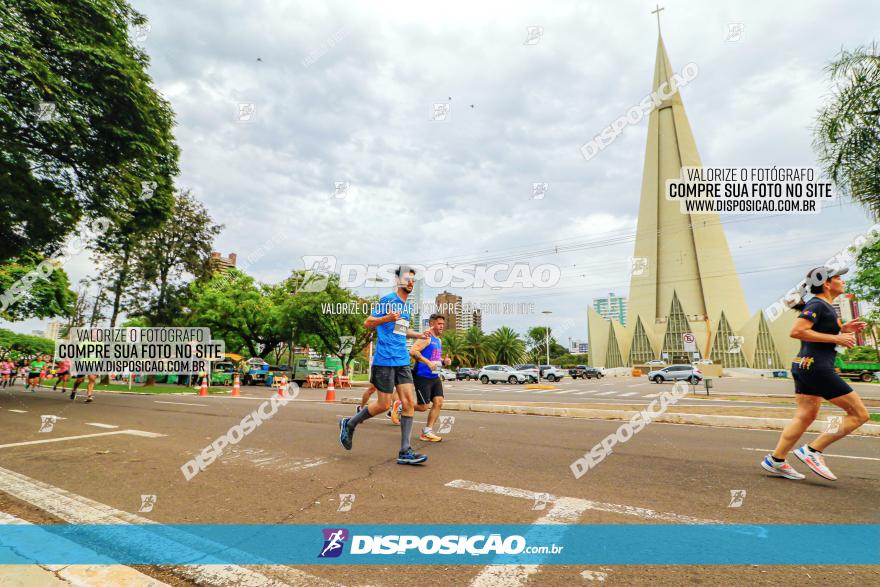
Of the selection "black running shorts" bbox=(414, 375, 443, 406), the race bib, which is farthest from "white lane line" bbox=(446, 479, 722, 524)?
"black running shorts" bbox=(414, 375, 443, 406)

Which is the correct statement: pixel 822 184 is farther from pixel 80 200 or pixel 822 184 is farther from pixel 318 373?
pixel 318 373

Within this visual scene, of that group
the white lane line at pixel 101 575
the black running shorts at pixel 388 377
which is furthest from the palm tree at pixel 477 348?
the white lane line at pixel 101 575

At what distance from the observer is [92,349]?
2236cm

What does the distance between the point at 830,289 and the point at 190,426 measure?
31.5ft

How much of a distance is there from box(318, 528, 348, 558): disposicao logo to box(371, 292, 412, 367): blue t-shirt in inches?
86.6

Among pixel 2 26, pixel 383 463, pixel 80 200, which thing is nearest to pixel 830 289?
pixel 383 463

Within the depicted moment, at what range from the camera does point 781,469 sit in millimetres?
4238

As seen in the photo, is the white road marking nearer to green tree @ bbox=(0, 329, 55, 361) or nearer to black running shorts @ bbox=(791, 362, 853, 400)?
black running shorts @ bbox=(791, 362, 853, 400)

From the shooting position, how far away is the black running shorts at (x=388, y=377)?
481 centimetres

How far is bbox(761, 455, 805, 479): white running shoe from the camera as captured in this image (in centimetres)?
419

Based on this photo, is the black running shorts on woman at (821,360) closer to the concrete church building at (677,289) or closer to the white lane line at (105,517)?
the white lane line at (105,517)

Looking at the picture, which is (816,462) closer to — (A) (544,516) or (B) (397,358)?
(A) (544,516)

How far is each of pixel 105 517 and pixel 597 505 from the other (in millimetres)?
3627

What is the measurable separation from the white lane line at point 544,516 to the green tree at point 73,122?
44.3ft
